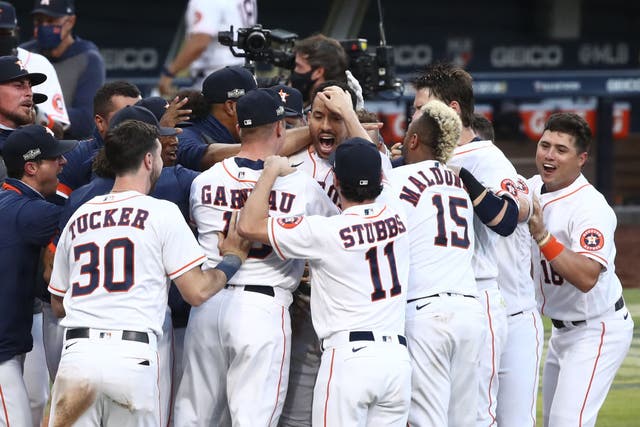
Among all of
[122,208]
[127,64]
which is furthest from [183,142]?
[127,64]

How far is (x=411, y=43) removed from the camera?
1533cm

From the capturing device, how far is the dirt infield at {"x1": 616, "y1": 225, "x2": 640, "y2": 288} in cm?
1229

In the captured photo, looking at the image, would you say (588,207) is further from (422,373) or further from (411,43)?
(411,43)

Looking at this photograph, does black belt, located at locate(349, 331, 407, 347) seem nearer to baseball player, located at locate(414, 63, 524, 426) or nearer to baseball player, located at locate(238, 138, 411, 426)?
baseball player, located at locate(238, 138, 411, 426)

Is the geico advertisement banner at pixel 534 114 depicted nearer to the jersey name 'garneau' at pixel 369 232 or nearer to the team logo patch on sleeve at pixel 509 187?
the team logo patch on sleeve at pixel 509 187

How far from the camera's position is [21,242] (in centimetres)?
476

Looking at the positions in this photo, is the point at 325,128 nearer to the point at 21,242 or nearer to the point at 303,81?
the point at 21,242

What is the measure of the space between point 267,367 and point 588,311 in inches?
65.0

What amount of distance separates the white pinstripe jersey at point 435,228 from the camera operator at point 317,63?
160 centimetres

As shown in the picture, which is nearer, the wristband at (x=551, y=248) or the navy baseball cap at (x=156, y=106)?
the wristband at (x=551, y=248)

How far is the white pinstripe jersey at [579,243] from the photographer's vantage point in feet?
17.3

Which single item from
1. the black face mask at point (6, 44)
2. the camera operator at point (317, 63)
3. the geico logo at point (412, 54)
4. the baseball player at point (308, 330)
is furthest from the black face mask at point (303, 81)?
the geico logo at point (412, 54)

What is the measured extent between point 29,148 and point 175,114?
26.9 inches

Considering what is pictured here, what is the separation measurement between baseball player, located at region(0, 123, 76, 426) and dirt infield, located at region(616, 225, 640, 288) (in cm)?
819
